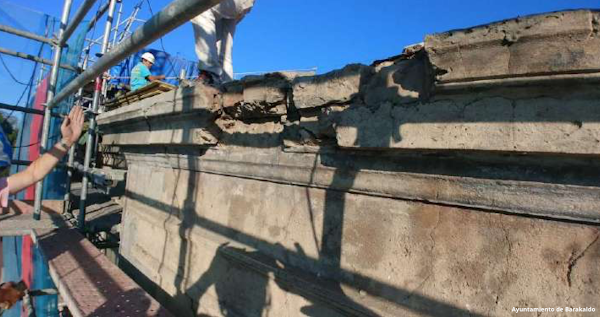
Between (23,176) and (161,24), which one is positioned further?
(23,176)

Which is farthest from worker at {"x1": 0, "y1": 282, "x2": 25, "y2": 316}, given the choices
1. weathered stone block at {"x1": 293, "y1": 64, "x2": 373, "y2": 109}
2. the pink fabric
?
weathered stone block at {"x1": 293, "y1": 64, "x2": 373, "y2": 109}

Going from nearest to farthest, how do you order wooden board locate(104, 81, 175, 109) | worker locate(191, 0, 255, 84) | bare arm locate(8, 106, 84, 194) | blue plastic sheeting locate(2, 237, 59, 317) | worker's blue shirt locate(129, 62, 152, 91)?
bare arm locate(8, 106, 84, 194) < worker locate(191, 0, 255, 84) < wooden board locate(104, 81, 175, 109) < blue plastic sheeting locate(2, 237, 59, 317) < worker's blue shirt locate(129, 62, 152, 91)

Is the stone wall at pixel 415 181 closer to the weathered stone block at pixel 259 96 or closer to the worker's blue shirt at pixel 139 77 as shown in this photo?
the weathered stone block at pixel 259 96

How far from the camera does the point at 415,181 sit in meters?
1.59

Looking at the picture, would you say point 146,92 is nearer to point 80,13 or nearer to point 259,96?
point 80,13

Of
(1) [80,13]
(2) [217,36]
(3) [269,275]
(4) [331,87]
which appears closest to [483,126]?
(4) [331,87]

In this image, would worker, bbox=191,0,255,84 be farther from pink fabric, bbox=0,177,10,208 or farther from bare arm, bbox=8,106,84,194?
pink fabric, bbox=0,177,10,208

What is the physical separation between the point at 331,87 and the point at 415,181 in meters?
0.66

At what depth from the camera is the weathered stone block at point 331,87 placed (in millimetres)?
1796

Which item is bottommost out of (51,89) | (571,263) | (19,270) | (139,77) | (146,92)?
(19,270)

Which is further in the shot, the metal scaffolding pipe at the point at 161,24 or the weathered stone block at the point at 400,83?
the weathered stone block at the point at 400,83

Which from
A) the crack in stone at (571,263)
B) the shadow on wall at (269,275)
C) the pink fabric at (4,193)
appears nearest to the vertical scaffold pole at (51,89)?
the pink fabric at (4,193)

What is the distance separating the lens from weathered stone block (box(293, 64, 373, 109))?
1796mm

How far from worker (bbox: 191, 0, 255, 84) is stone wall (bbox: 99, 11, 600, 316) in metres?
1.02
